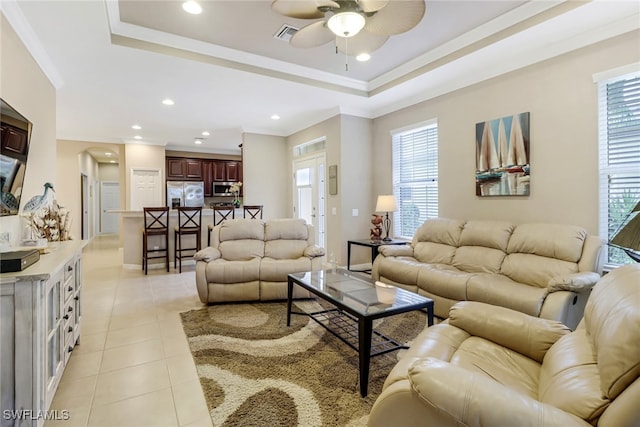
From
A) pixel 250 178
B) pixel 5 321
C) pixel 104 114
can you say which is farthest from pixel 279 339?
pixel 104 114

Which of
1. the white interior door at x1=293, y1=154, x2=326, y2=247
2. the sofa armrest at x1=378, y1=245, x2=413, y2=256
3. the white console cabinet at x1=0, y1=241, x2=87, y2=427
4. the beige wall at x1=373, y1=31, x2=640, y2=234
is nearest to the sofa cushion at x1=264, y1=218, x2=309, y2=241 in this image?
the sofa armrest at x1=378, y1=245, x2=413, y2=256

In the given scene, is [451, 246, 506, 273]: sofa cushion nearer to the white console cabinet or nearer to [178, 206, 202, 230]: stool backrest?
the white console cabinet

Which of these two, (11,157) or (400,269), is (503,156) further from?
(11,157)

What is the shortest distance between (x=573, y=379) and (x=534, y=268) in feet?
6.91

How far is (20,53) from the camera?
2.78 meters

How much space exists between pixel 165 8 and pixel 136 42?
0.61m

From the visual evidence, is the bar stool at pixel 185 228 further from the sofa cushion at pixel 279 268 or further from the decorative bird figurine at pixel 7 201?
the decorative bird figurine at pixel 7 201

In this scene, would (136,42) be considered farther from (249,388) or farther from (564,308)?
(564,308)

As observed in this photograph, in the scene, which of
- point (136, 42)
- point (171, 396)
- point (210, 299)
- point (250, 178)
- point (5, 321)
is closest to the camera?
point (5, 321)

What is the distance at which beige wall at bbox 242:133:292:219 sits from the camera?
6.82 metres

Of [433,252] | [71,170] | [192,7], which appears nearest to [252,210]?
[433,252]

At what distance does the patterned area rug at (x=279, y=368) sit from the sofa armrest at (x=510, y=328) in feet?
2.38

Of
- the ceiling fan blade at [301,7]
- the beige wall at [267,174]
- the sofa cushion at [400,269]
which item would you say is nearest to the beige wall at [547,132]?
the sofa cushion at [400,269]

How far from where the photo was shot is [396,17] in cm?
219
